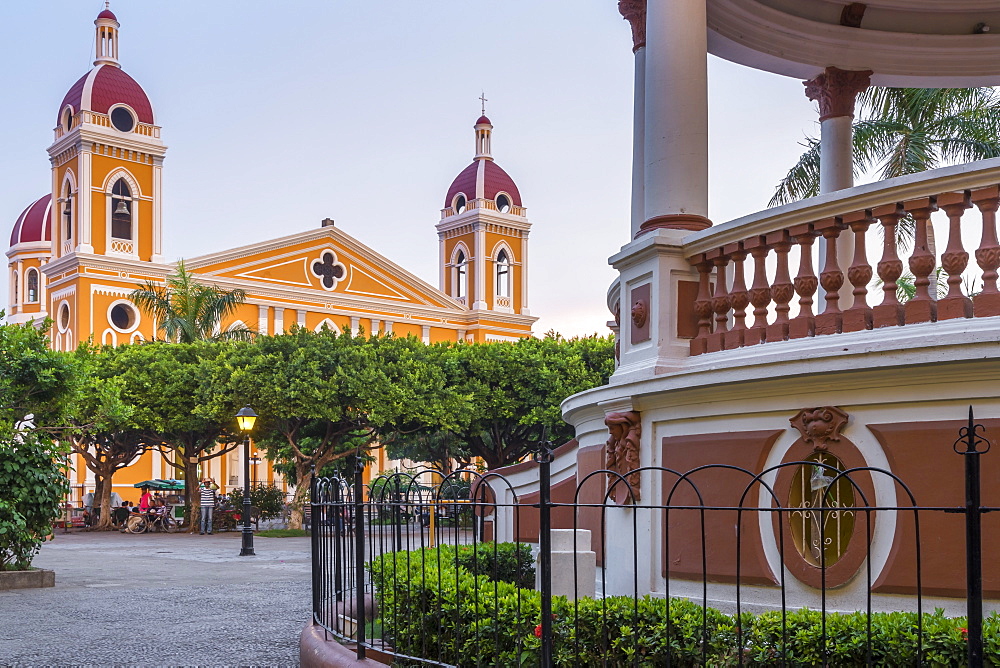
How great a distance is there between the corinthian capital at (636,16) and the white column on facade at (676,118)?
183cm

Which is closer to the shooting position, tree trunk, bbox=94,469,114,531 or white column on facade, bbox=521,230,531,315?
tree trunk, bbox=94,469,114,531

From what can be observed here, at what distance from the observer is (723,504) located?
7082 mm

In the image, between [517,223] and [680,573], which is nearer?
[680,573]

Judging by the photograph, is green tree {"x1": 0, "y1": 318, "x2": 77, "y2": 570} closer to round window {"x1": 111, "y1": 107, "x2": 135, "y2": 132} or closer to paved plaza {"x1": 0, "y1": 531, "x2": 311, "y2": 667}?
paved plaza {"x1": 0, "y1": 531, "x2": 311, "y2": 667}

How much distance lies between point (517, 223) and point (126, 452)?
3598 centimetres

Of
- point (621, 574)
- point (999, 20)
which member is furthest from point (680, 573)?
point (999, 20)

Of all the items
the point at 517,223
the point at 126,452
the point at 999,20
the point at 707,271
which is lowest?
the point at 126,452

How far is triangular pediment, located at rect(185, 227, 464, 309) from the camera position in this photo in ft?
197

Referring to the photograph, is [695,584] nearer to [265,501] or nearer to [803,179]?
[803,179]

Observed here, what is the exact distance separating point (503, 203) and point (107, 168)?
88.8 feet

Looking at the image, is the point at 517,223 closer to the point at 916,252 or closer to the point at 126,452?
the point at 126,452

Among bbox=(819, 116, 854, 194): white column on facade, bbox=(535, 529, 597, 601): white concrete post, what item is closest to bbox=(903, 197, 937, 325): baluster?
bbox=(535, 529, 597, 601): white concrete post

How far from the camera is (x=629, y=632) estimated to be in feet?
18.8

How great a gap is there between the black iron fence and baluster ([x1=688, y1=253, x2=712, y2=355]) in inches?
36.8
